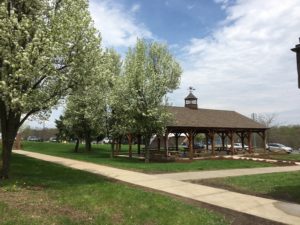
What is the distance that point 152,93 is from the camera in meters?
27.2

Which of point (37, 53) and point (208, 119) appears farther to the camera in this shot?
point (208, 119)

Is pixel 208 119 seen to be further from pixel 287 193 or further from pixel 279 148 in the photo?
pixel 287 193

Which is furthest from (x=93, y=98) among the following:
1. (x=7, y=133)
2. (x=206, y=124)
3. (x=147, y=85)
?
(x=7, y=133)

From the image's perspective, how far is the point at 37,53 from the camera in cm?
1337

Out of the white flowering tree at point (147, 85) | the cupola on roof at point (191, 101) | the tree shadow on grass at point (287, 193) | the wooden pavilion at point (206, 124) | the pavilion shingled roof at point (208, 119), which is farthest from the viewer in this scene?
the cupola on roof at point (191, 101)

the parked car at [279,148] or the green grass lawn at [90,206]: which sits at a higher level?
the parked car at [279,148]

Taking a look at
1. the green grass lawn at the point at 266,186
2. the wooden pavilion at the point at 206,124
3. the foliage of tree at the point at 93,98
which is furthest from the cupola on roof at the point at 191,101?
the green grass lawn at the point at 266,186

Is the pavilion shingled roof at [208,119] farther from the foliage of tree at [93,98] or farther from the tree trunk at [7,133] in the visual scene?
the tree trunk at [7,133]

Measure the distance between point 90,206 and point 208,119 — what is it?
2755 centimetres

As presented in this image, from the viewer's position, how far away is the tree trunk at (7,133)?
583 inches

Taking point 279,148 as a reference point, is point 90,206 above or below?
below

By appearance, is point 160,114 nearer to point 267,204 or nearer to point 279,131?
point 267,204

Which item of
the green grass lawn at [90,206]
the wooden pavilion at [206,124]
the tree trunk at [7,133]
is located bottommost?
the green grass lawn at [90,206]

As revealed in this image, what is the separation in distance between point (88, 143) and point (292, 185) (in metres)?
31.4
